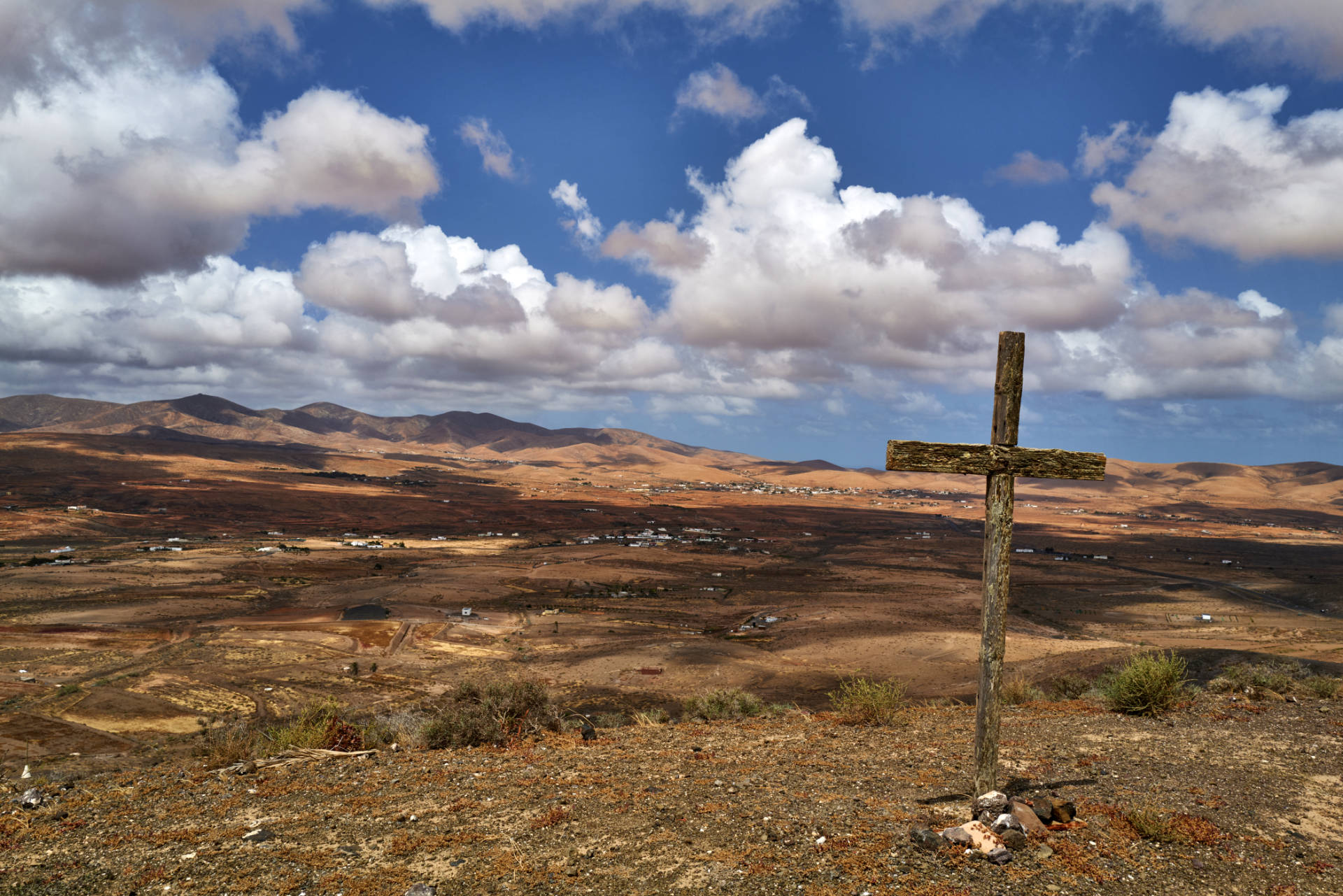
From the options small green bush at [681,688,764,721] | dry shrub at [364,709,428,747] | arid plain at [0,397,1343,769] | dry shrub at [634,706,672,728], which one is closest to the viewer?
dry shrub at [364,709,428,747]

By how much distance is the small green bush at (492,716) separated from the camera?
38.4 feet

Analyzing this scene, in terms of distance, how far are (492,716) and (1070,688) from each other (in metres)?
13.6

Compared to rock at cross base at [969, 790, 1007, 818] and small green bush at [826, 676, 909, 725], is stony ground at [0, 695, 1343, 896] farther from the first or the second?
small green bush at [826, 676, 909, 725]

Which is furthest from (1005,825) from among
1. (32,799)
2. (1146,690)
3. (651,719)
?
(32,799)

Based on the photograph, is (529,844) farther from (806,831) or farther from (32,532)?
(32,532)

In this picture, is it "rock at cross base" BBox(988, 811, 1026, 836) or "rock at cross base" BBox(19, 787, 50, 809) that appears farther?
"rock at cross base" BBox(19, 787, 50, 809)

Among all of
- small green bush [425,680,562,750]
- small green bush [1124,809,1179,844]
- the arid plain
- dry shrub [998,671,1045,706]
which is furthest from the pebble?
the arid plain

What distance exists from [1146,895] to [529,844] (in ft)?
18.7

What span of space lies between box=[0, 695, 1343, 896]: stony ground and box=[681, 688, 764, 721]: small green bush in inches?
172

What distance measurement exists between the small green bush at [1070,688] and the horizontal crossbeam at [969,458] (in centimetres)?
1069

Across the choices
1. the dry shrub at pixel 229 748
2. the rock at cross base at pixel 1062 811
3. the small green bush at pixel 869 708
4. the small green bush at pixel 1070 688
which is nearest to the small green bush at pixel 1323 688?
the small green bush at pixel 1070 688

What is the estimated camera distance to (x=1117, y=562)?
71.8 m

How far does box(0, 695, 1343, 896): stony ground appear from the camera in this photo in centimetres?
643

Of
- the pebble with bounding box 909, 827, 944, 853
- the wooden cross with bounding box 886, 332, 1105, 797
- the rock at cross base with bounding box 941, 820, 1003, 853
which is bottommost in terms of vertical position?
the pebble with bounding box 909, 827, 944, 853
